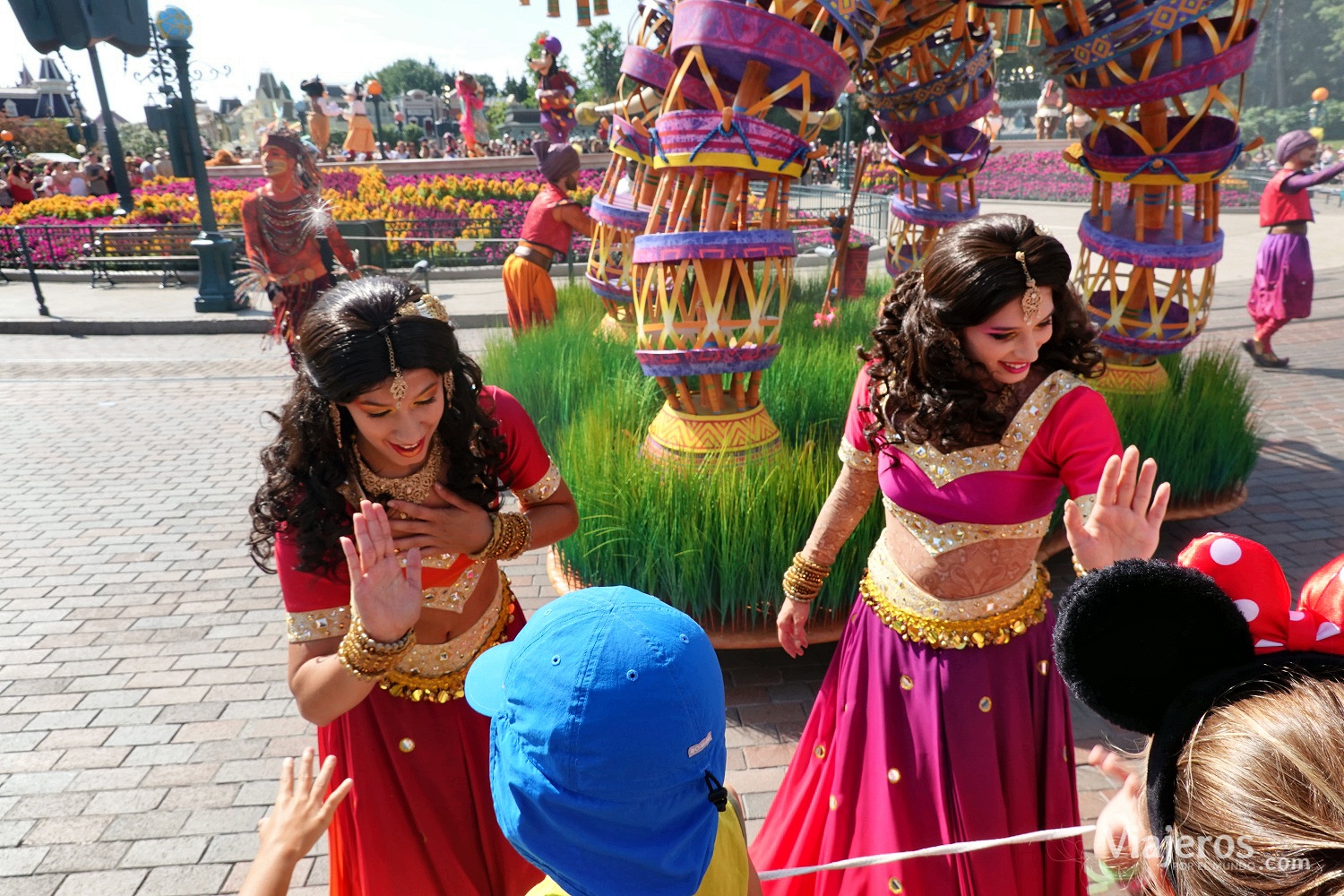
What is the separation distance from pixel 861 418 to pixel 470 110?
26422 mm

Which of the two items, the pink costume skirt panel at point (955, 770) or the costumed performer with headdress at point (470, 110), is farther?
the costumed performer with headdress at point (470, 110)

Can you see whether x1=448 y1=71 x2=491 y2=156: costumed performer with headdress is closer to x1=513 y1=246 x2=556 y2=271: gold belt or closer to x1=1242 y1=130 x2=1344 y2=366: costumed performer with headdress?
Result: x1=513 y1=246 x2=556 y2=271: gold belt

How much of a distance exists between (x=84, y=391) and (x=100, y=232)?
8.50 metres

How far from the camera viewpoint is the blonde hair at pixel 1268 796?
74cm

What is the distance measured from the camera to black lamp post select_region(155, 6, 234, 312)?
11.7 meters

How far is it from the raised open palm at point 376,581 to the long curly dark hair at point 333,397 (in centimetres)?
22

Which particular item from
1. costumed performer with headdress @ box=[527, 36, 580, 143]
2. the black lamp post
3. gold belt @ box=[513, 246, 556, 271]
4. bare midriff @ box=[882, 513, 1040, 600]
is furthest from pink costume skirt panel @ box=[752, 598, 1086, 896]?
costumed performer with headdress @ box=[527, 36, 580, 143]

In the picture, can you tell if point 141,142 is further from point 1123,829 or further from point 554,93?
point 1123,829

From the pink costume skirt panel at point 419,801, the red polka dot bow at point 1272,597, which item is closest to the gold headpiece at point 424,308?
the pink costume skirt panel at point 419,801

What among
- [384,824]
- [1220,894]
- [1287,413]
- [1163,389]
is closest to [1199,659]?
[1220,894]

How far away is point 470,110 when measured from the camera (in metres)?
25.6

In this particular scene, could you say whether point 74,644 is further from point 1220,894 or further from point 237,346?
point 237,346

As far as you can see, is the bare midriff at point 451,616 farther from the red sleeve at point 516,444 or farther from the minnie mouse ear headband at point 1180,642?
the minnie mouse ear headband at point 1180,642

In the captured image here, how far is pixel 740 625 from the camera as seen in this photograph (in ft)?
12.0
